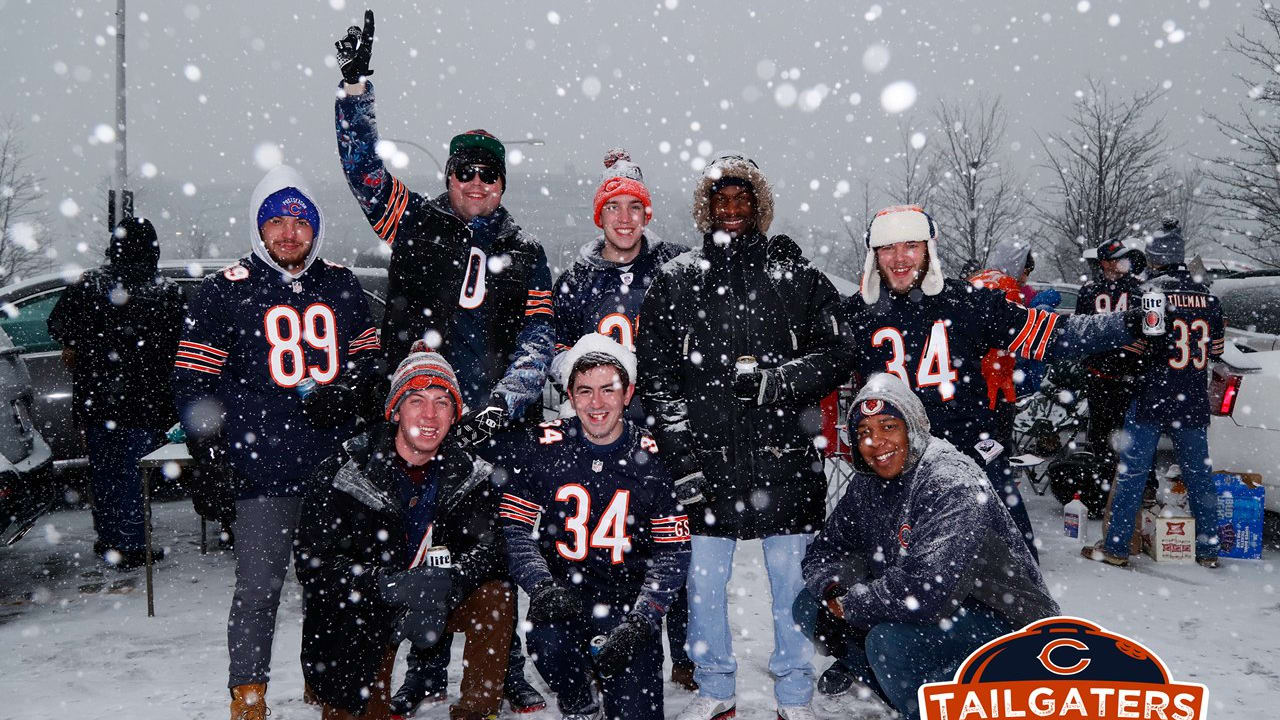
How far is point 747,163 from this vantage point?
3465mm

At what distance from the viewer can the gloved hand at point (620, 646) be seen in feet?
9.31

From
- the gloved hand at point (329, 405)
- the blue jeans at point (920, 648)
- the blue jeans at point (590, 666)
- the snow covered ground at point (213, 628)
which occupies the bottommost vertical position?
the snow covered ground at point (213, 628)

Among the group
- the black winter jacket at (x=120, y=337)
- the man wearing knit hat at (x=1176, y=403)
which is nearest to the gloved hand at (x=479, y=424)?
the black winter jacket at (x=120, y=337)

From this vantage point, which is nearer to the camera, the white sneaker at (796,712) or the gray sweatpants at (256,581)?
the gray sweatpants at (256,581)

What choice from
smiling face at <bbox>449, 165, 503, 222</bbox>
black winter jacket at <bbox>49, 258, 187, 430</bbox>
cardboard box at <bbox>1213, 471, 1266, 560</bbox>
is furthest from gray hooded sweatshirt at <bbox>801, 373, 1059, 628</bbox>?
black winter jacket at <bbox>49, 258, 187, 430</bbox>

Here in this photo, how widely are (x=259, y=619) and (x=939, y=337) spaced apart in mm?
2866

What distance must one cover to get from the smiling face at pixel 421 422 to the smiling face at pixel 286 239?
0.74 metres

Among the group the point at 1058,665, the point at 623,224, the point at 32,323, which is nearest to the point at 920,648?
the point at 1058,665

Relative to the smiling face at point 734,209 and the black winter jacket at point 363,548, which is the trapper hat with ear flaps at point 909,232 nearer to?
the smiling face at point 734,209

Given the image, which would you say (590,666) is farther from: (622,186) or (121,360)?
(121,360)

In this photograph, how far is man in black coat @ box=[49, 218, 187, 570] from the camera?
5.17 meters

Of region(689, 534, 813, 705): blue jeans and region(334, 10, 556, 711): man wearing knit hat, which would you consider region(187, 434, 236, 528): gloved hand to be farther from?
region(689, 534, 813, 705): blue jeans

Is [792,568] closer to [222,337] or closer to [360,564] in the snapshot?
[360,564]

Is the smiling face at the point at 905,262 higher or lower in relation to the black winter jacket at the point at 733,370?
higher
